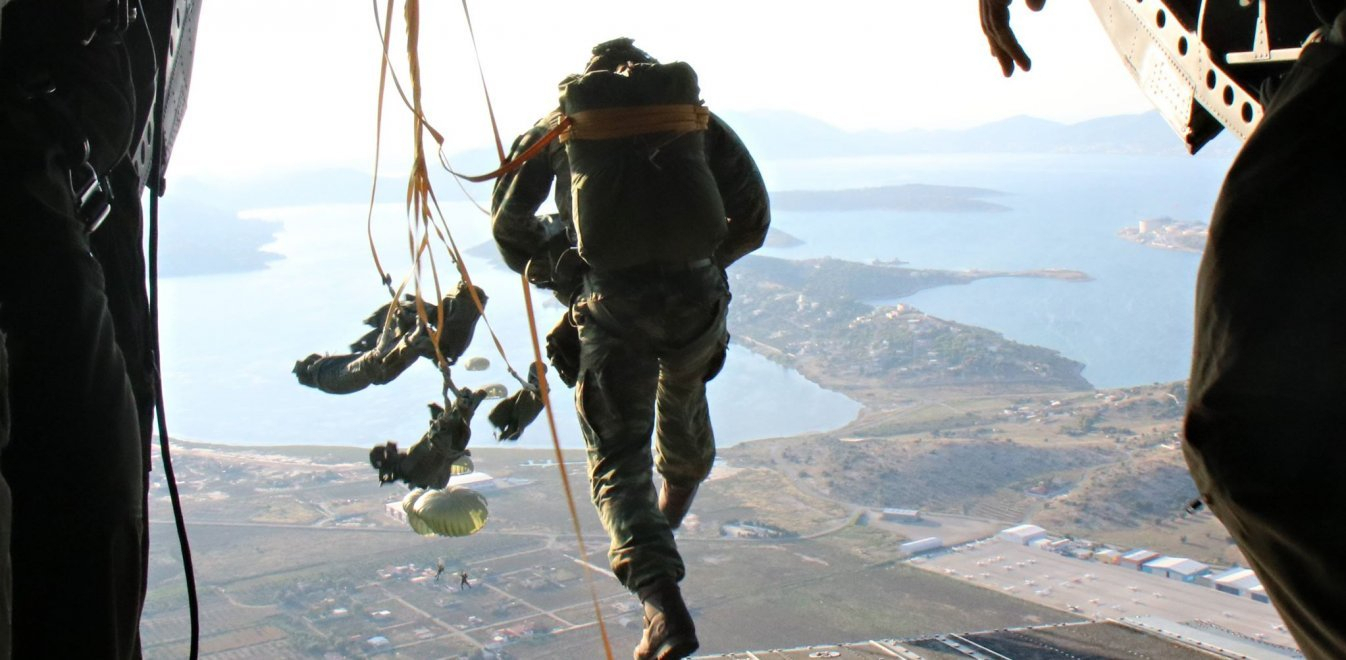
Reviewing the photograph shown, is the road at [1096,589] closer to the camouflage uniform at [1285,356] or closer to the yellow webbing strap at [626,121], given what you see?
the yellow webbing strap at [626,121]

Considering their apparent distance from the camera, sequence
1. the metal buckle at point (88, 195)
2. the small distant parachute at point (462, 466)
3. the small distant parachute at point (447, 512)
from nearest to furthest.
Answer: the metal buckle at point (88, 195) < the small distant parachute at point (462, 466) < the small distant parachute at point (447, 512)

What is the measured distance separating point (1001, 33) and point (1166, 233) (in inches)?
1584

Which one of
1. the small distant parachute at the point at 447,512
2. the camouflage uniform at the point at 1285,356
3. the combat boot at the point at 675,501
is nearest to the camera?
the camouflage uniform at the point at 1285,356

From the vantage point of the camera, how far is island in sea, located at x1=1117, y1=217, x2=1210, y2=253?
3912cm

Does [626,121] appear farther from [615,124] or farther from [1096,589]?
[1096,589]

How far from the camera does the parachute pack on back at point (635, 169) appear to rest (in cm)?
417

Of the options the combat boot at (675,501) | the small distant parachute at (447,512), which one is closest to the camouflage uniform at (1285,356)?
the combat boot at (675,501)

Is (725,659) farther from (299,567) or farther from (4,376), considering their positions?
(299,567)

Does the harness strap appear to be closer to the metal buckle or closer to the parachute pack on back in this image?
the parachute pack on back

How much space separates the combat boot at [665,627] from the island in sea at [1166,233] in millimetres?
37305

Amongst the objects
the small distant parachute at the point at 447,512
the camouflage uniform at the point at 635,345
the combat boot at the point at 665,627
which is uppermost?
the camouflage uniform at the point at 635,345

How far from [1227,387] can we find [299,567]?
27.3m

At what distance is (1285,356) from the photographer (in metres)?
1.43

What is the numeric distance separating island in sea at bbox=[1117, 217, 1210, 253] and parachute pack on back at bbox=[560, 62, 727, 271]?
1458 inches
